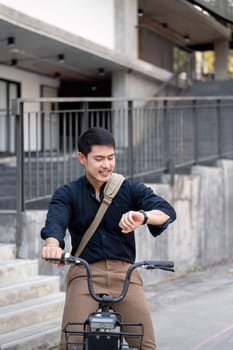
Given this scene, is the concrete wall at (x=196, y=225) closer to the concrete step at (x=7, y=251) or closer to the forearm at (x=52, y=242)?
the concrete step at (x=7, y=251)

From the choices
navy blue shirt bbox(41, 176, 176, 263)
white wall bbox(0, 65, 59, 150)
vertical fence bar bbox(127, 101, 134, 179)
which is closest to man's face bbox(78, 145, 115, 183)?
navy blue shirt bbox(41, 176, 176, 263)

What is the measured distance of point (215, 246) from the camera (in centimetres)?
1136

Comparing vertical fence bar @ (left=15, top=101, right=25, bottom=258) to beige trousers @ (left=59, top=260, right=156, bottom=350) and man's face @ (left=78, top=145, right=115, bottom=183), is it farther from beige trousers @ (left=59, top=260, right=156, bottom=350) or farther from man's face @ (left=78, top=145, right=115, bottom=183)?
man's face @ (left=78, top=145, right=115, bottom=183)

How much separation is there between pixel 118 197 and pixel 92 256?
0.37 m

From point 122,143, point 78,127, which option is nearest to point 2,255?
point 78,127

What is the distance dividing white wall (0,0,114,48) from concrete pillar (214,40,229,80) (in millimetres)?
9576

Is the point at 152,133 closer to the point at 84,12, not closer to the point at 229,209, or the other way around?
the point at 229,209

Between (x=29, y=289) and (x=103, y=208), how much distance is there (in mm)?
3480

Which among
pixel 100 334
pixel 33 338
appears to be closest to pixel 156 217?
pixel 100 334

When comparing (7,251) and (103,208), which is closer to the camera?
(103,208)

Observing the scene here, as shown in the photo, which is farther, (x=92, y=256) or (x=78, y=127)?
(x=78, y=127)

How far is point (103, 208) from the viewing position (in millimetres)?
3920

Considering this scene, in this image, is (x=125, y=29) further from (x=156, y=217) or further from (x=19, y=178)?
(x=156, y=217)

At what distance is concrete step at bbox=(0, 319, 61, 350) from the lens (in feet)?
19.5
